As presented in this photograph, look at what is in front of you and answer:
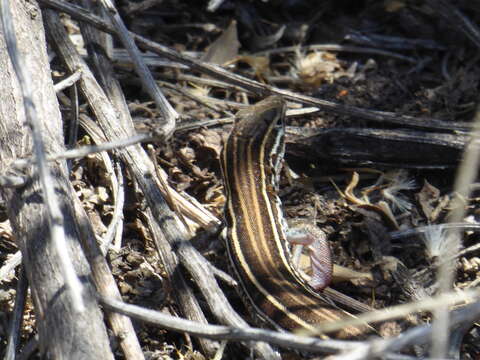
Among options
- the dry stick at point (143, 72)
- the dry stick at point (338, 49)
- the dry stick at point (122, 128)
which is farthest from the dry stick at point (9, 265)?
the dry stick at point (338, 49)

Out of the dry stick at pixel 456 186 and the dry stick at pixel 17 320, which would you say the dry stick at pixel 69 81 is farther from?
the dry stick at pixel 456 186

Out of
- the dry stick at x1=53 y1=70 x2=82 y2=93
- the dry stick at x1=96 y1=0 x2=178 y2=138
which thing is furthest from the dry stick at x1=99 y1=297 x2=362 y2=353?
the dry stick at x1=53 y1=70 x2=82 y2=93

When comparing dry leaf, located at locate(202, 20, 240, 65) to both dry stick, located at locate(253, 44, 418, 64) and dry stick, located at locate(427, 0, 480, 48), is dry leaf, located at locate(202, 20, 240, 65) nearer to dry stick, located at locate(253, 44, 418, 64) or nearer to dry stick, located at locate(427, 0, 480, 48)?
dry stick, located at locate(253, 44, 418, 64)

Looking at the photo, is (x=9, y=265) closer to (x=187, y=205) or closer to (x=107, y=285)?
(x=107, y=285)

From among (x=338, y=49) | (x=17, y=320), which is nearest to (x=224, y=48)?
(x=338, y=49)

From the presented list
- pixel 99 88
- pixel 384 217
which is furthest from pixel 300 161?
pixel 99 88

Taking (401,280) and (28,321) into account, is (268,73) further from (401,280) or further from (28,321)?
(28,321)
